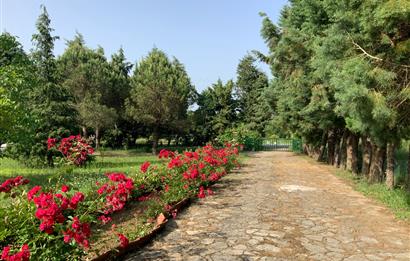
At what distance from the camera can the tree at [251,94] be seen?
47156 mm

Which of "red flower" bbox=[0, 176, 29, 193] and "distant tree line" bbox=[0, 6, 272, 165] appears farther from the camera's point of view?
"distant tree line" bbox=[0, 6, 272, 165]

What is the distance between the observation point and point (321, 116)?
50.5 ft

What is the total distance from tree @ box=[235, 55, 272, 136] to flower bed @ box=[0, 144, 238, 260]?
35324mm

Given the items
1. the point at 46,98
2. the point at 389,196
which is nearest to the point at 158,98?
the point at 46,98

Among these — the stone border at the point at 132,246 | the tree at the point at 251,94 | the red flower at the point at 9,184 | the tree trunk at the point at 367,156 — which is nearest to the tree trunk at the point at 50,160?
the stone border at the point at 132,246

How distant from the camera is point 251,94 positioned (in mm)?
49781

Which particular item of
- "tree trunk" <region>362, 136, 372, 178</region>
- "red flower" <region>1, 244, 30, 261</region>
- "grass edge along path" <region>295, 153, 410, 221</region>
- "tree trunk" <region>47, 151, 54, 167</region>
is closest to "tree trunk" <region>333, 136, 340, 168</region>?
"tree trunk" <region>362, 136, 372, 178</region>

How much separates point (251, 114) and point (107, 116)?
79.8ft

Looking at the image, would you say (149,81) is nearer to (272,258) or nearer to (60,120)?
(60,120)

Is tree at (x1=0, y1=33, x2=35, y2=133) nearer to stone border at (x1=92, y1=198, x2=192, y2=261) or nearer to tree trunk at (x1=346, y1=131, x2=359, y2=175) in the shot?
stone border at (x1=92, y1=198, x2=192, y2=261)

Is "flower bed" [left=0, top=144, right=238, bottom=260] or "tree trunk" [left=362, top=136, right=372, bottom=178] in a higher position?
"tree trunk" [left=362, top=136, right=372, bottom=178]

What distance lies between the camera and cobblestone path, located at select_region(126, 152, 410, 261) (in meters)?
5.38

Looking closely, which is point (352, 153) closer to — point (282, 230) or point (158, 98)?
point (282, 230)

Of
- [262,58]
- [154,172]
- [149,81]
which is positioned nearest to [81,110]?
[149,81]
